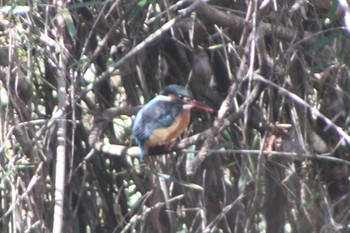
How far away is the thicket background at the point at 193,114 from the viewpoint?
3.23 meters

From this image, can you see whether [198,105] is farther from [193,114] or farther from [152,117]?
[193,114]

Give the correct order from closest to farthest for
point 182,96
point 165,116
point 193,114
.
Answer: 1. point 182,96
2. point 165,116
3. point 193,114

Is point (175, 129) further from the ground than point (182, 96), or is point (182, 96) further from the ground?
point (182, 96)

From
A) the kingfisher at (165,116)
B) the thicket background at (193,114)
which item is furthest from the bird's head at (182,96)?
the thicket background at (193,114)

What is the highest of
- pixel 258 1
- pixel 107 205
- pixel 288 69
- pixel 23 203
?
pixel 258 1

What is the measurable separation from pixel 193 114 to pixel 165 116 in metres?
0.21

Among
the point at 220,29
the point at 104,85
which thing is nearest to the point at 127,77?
the point at 104,85

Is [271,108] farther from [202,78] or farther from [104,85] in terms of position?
[104,85]

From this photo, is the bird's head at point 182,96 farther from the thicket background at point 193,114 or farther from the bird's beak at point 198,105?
the thicket background at point 193,114

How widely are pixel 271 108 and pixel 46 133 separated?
0.78 metres

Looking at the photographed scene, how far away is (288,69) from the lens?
11.0 ft

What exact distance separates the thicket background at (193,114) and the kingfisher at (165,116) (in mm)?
70

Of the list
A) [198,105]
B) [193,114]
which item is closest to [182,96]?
[198,105]

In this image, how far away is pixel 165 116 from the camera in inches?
139
